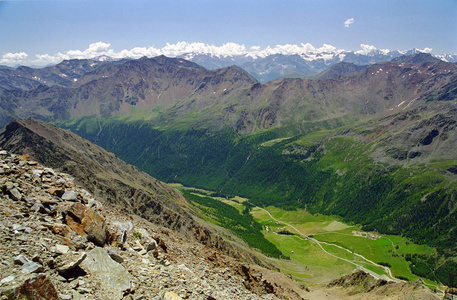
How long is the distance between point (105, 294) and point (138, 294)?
105 inches

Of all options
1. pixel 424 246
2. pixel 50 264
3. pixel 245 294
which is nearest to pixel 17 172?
pixel 50 264

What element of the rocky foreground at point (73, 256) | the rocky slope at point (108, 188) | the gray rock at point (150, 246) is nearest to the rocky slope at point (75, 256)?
the rocky foreground at point (73, 256)

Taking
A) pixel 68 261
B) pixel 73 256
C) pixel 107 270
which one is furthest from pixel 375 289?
pixel 68 261

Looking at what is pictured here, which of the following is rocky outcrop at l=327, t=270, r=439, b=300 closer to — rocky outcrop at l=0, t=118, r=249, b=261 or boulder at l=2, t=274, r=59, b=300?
rocky outcrop at l=0, t=118, r=249, b=261

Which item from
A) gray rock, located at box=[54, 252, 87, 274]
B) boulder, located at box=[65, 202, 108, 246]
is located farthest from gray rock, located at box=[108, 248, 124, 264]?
gray rock, located at box=[54, 252, 87, 274]

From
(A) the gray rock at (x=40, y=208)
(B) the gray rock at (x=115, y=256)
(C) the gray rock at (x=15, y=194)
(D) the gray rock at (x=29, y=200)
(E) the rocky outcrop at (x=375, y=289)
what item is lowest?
(E) the rocky outcrop at (x=375, y=289)

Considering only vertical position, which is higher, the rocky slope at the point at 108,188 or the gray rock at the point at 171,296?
the gray rock at the point at 171,296

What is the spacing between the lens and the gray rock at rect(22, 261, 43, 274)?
54.6ft

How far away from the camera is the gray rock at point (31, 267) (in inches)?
655

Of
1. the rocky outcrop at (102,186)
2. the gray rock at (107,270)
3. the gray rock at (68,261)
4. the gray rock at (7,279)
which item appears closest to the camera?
the gray rock at (7,279)

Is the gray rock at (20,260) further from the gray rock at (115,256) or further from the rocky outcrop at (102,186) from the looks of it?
the rocky outcrop at (102,186)

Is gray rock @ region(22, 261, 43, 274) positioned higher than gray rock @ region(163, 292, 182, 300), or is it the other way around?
gray rock @ region(22, 261, 43, 274)

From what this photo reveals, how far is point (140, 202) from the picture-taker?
109 metres

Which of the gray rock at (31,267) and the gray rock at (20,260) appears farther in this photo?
the gray rock at (20,260)
